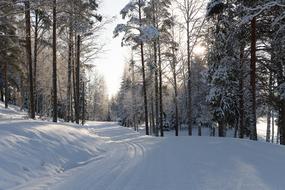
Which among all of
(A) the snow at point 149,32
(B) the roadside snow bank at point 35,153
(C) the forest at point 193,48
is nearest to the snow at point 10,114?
(C) the forest at point 193,48

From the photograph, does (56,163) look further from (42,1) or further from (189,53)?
(189,53)

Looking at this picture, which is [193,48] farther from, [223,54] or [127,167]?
[127,167]

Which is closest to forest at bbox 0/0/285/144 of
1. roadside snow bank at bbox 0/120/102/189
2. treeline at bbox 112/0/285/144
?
treeline at bbox 112/0/285/144

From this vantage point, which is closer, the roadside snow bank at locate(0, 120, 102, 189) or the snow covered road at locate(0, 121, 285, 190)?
the snow covered road at locate(0, 121, 285, 190)

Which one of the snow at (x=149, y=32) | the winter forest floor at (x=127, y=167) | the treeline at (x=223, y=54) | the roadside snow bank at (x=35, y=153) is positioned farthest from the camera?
the snow at (x=149, y=32)

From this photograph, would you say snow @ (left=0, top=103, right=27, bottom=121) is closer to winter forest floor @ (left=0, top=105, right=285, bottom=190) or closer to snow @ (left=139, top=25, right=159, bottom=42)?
winter forest floor @ (left=0, top=105, right=285, bottom=190)

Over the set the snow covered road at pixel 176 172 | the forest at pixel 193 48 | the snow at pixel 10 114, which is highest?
the forest at pixel 193 48

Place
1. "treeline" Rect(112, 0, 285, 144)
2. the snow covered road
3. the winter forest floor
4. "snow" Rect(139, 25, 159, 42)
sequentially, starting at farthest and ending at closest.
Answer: "snow" Rect(139, 25, 159, 42)
"treeline" Rect(112, 0, 285, 144)
the winter forest floor
the snow covered road

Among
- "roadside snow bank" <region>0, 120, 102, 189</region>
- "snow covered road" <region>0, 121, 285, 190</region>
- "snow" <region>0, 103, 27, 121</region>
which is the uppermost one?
"snow" <region>0, 103, 27, 121</region>

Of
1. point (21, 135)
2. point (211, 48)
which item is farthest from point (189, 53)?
point (21, 135)

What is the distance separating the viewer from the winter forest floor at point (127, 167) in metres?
9.00

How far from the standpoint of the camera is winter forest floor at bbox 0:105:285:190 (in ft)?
29.5

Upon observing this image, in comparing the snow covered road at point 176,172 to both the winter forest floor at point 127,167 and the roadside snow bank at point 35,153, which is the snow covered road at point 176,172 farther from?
the roadside snow bank at point 35,153

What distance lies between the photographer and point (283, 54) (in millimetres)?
20812
